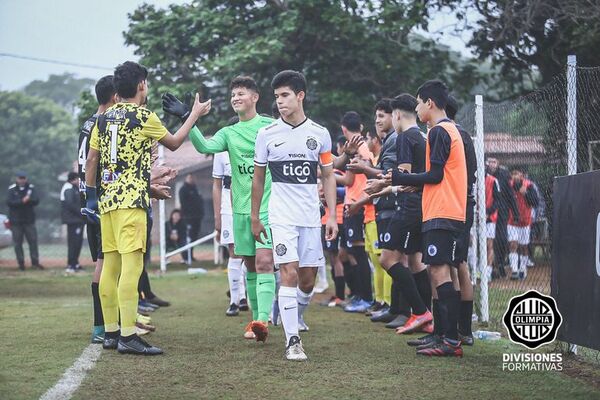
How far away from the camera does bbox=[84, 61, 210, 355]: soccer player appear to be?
6.82 m

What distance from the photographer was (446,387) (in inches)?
222

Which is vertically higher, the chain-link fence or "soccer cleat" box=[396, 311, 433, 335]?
the chain-link fence

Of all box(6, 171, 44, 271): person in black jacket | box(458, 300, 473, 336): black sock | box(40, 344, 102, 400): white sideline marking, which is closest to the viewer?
box(40, 344, 102, 400): white sideline marking

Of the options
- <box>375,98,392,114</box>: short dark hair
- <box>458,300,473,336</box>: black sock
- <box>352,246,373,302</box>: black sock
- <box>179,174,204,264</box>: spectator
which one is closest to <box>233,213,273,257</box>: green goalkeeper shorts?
<box>458,300,473,336</box>: black sock

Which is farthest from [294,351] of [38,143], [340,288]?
[38,143]

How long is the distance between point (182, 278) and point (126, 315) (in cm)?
1007

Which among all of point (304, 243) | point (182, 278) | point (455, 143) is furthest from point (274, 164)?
point (182, 278)

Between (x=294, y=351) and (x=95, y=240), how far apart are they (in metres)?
2.26

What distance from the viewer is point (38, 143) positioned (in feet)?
184

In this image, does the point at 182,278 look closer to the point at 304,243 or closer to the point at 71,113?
the point at 304,243

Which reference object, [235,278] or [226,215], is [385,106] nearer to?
[226,215]

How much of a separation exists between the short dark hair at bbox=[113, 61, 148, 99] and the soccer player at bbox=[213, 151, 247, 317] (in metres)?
2.60

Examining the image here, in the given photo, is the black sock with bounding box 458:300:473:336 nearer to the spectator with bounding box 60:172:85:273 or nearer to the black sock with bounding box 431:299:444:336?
the black sock with bounding box 431:299:444:336

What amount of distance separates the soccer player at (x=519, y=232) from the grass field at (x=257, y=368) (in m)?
4.83
